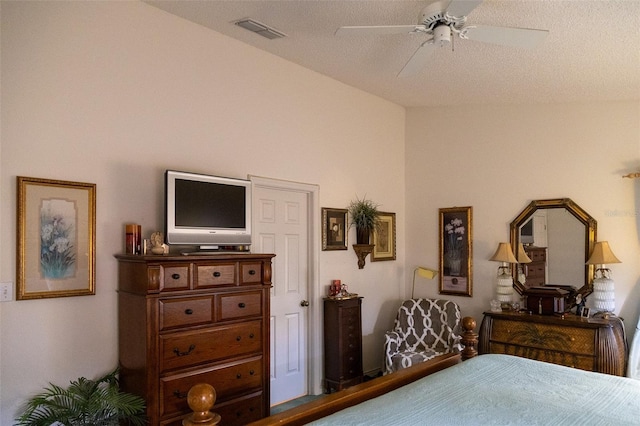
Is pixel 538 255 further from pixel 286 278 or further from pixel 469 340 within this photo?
pixel 286 278

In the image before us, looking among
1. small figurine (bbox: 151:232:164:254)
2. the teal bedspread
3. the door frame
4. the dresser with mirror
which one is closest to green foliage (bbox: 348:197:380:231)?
the door frame

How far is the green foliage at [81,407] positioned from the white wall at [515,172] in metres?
3.69

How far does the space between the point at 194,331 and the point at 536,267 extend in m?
3.49

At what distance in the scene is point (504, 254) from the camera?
15.4 ft

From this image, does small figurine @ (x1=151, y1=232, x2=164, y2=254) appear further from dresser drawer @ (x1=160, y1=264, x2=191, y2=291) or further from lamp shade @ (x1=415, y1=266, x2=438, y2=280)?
lamp shade @ (x1=415, y1=266, x2=438, y2=280)

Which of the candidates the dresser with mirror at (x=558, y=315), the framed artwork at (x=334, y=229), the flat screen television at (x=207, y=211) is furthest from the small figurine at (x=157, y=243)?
the dresser with mirror at (x=558, y=315)

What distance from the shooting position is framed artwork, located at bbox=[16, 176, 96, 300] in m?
2.70

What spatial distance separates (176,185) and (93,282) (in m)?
0.80

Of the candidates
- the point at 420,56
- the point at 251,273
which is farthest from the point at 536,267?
the point at 251,273

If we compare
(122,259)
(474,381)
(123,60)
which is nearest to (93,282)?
(122,259)

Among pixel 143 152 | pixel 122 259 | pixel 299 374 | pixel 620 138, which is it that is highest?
pixel 620 138

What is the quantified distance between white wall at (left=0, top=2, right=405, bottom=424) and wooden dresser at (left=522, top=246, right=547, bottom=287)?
2.34 meters

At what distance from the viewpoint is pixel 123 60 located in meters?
3.17

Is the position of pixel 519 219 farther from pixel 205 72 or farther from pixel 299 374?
pixel 205 72
